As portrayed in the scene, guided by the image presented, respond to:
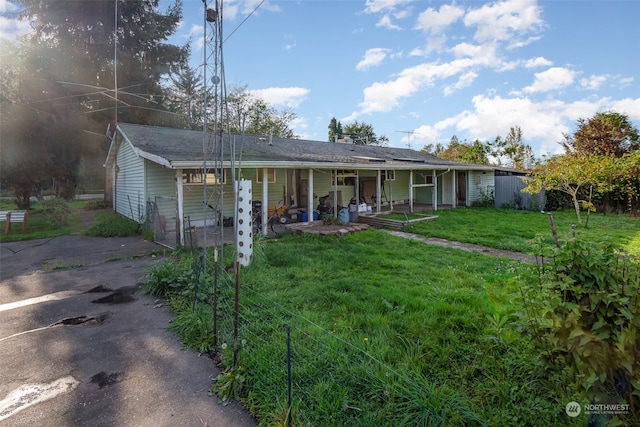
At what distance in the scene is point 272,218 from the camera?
10492 mm

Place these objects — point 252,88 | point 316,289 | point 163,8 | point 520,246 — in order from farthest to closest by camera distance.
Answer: point 252,88 → point 163,8 → point 520,246 → point 316,289

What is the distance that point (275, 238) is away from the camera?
936 cm

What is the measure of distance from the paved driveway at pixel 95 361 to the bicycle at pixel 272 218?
4492mm

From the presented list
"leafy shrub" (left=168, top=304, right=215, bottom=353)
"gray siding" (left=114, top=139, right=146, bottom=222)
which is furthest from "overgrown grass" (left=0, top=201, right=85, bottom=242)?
"leafy shrub" (left=168, top=304, right=215, bottom=353)

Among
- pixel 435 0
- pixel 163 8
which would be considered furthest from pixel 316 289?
pixel 163 8

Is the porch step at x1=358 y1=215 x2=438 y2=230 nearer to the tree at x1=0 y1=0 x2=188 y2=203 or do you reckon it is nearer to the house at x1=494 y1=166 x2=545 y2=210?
the house at x1=494 y1=166 x2=545 y2=210

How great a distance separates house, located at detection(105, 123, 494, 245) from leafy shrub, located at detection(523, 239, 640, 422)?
6488mm

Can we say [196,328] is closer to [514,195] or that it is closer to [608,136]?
[514,195]

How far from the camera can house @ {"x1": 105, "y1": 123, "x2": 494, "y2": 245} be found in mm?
9188

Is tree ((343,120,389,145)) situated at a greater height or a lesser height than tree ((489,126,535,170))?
greater

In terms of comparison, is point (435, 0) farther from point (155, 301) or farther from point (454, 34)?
point (155, 301)

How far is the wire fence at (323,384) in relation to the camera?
2.29 metres

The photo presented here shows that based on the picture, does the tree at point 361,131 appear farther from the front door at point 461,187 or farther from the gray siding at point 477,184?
the gray siding at point 477,184

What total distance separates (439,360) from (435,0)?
8.43 m
